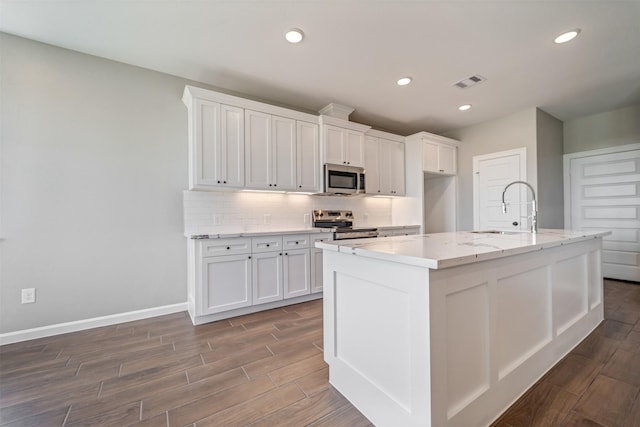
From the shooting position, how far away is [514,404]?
1441 millimetres

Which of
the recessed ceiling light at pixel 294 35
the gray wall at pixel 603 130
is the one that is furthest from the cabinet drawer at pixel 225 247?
the gray wall at pixel 603 130

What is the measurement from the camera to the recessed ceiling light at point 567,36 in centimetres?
230

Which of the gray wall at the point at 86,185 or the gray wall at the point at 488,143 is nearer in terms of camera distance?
the gray wall at the point at 86,185

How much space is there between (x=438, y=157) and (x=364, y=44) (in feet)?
9.03

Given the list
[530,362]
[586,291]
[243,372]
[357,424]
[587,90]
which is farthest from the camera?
[587,90]

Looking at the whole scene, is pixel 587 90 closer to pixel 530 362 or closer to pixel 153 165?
pixel 530 362

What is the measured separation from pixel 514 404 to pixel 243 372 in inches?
63.8

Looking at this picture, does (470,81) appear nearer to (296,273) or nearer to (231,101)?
(231,101)

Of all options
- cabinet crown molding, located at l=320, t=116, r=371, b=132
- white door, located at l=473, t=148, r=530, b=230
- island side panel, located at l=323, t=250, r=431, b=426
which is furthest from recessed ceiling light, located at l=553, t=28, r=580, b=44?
island side panel, located at l=323, t=250, r=431, b=426

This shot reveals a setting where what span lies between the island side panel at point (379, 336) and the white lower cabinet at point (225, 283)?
1.44 metres

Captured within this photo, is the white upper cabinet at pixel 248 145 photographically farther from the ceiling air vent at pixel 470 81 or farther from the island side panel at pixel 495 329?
the island side panel at pixel 495 329

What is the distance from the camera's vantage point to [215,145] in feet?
9.47

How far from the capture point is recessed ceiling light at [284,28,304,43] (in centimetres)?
227

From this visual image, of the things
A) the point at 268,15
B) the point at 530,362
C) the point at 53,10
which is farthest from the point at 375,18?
the point at 530,362
